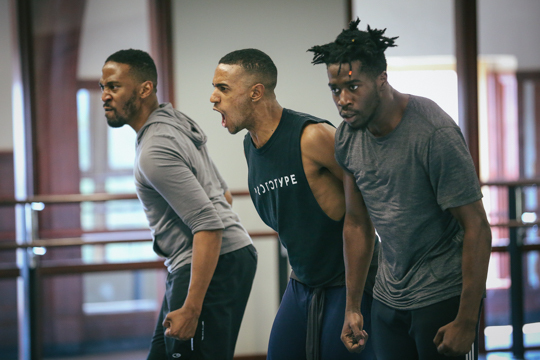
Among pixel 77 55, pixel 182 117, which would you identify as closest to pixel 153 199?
pixel 182 117

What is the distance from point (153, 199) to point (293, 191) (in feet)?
1.59

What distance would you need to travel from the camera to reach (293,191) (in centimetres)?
154

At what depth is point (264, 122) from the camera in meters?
1.62

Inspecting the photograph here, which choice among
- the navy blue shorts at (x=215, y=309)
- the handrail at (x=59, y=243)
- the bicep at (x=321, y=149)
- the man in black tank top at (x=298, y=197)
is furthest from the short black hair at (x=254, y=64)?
the handrail at (x=59, y=243)

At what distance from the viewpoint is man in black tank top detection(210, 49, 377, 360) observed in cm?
154

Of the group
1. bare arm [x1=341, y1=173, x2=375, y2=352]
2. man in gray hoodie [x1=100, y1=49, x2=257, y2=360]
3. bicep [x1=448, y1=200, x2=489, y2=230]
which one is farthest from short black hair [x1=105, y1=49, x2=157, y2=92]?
bicep [x1=448, y1=200, x2=489, y2=230]

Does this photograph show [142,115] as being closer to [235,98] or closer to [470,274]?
[235,98]

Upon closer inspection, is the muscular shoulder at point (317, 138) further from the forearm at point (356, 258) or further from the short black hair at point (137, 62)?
the short black hair at point (137, 62)

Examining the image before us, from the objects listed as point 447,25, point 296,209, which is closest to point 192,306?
point 296,209

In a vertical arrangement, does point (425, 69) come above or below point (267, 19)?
below

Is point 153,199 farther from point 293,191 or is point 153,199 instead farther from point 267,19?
point 267,19

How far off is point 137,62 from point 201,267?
0.78 metres

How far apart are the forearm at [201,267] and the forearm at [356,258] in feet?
1.31

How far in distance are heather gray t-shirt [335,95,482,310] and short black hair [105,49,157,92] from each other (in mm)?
878
